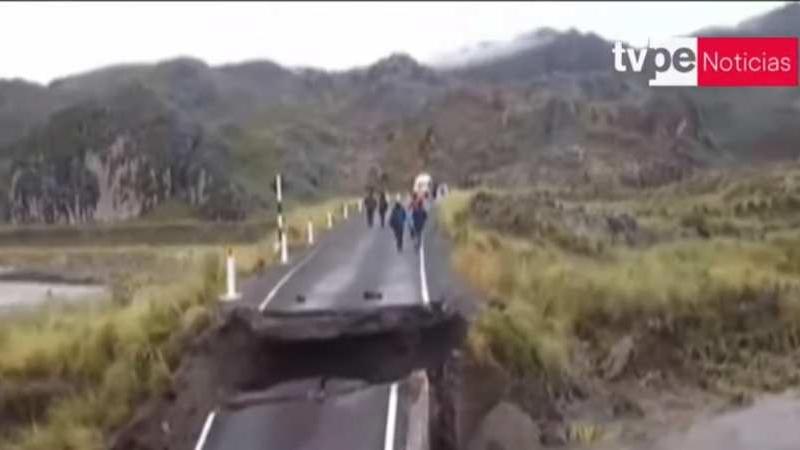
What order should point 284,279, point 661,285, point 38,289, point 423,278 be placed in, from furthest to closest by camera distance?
point 38,289 < point 661,285 < point 284,279 < point 423,278

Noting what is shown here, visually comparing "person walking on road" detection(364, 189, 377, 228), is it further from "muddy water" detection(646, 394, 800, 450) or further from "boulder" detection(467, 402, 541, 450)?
"boulder" detection(467, 402, 541, 450)

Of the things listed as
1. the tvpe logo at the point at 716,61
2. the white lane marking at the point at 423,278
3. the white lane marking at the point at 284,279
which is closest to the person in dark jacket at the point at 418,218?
the white lane marking at the point at 423,278

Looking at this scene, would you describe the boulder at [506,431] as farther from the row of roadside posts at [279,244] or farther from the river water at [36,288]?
the river water at [36,288]

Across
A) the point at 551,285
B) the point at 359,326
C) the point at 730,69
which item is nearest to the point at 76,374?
the point at 359,326

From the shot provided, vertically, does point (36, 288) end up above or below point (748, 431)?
above

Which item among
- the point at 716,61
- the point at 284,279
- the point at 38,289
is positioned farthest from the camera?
the point at 38,289

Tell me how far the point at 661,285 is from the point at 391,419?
12877 mm

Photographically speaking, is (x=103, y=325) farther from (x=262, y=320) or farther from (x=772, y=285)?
(x=772, y=285)

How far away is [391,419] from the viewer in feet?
46.2

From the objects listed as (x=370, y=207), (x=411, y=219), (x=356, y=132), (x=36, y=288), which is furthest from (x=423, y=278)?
(x=356, y=132)

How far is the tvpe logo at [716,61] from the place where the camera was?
1496 cm

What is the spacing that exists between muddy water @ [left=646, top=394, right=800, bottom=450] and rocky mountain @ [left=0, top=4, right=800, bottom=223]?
4.07m

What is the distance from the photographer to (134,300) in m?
19.7

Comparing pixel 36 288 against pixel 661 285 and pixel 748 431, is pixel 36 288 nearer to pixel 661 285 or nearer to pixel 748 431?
pixel 661 285
